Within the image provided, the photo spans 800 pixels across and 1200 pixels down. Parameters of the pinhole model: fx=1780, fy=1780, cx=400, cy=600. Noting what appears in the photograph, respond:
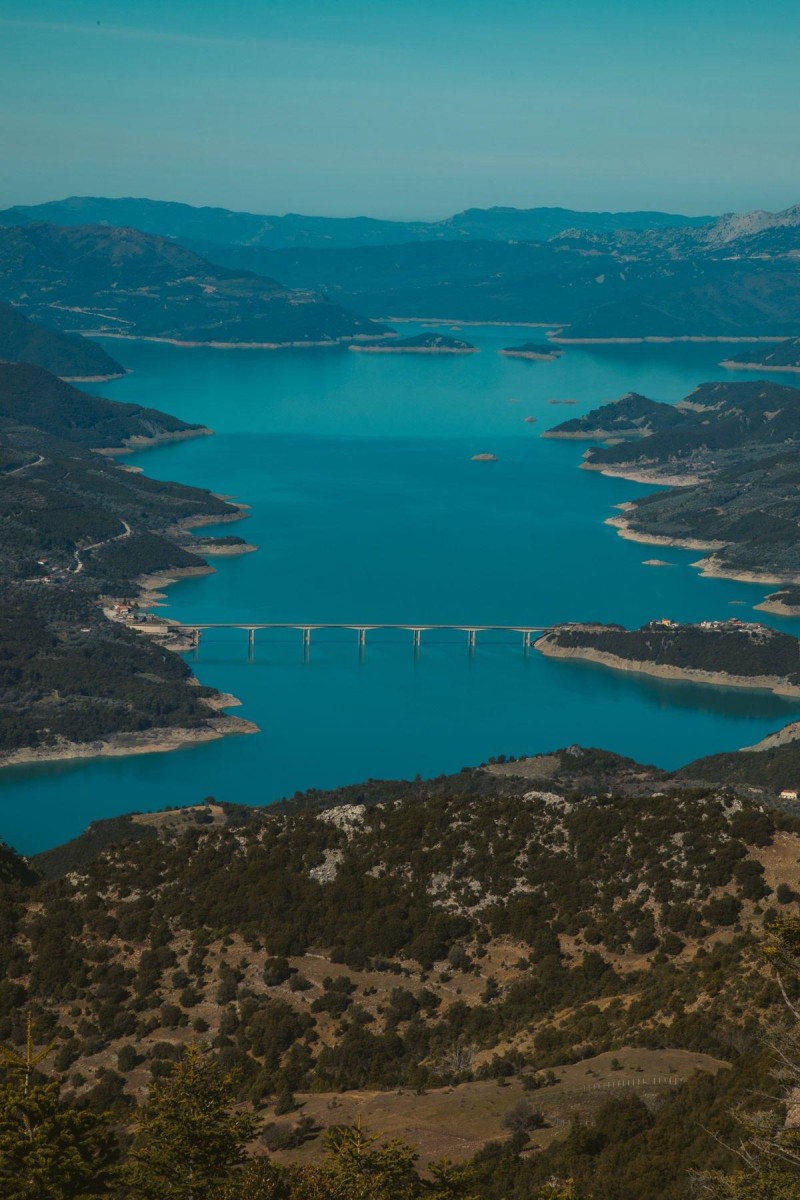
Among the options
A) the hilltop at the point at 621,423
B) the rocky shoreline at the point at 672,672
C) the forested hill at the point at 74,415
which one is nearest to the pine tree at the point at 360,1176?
the rocky shoreline at the point at 672,672

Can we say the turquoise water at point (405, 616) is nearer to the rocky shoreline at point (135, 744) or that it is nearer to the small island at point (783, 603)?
the rocky shoreline at point (135, 744)

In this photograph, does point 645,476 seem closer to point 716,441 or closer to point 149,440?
point 716,441

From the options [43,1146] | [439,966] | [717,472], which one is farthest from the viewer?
[717,472]

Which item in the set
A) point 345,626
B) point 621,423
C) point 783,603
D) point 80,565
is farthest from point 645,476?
point 345,626

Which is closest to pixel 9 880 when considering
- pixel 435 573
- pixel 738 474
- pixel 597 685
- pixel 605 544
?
pixel 597 685

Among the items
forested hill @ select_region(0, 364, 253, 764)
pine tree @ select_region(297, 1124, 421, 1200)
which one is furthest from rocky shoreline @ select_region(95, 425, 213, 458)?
pine tree @ select_region(297, 1124, 421, 1200)
